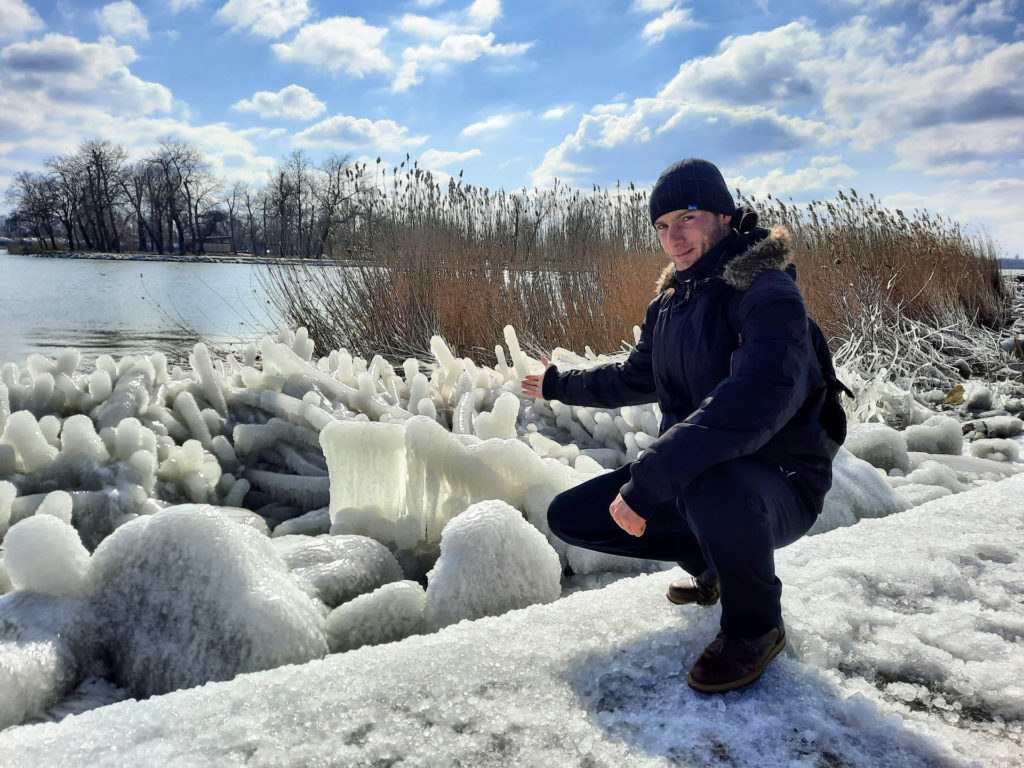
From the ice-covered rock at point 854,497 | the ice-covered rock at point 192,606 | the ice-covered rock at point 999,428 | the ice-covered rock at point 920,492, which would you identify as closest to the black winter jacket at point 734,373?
the ice-covered rock at point 192,606

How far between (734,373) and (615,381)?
663 millimetres

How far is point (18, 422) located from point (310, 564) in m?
1.41

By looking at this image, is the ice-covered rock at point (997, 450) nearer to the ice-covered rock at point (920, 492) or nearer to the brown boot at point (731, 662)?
the ice-covered rock at point (920, 492)

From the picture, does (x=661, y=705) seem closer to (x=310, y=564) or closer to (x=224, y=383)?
(x=310, y=564)

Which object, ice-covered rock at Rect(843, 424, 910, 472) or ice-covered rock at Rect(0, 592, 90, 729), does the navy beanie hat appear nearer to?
ice-covered rock at Rect(0, 592, 90, 729)

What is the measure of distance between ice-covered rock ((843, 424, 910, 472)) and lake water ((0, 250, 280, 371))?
595 cm

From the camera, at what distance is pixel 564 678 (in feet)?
4.65

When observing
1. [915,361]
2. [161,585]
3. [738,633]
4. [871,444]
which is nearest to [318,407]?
[161,585]

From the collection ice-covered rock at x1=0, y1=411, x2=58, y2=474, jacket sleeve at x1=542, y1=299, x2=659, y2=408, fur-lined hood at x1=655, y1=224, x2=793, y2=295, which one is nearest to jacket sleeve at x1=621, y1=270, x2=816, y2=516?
fur-lined hood at x1=655, y1=224, x2=793, y2=295

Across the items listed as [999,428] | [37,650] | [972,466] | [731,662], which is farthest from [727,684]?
[999,428]

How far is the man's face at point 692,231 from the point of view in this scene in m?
1.74

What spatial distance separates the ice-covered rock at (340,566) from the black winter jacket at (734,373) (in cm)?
91

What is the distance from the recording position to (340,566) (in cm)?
201

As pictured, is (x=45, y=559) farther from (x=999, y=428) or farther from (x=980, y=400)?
(x=980, y=400)
